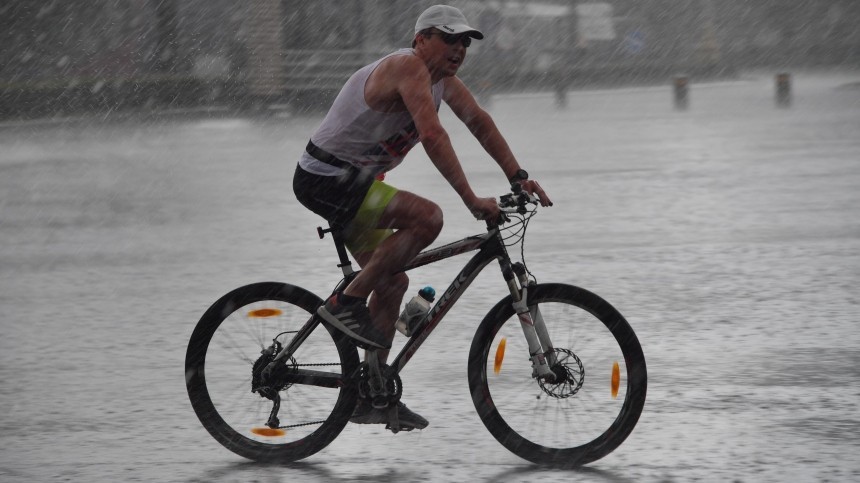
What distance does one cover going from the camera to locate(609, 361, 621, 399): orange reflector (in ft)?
15.9

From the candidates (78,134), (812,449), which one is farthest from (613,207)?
(78,134)

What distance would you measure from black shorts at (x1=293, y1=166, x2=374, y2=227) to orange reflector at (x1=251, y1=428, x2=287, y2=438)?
2.66ft

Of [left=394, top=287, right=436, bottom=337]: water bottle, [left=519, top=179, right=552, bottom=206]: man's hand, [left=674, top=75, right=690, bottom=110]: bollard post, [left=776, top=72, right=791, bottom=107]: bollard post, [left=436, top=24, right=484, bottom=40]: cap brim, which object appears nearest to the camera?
[left=436, top=24, right=484, bottom=40]: cap brim

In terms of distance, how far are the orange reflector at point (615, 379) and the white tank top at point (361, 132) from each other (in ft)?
3.47

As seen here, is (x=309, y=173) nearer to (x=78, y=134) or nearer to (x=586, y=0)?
(x=78, y=134)

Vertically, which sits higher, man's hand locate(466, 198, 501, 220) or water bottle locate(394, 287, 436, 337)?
man's hand locate(466, 198, 501, 220)

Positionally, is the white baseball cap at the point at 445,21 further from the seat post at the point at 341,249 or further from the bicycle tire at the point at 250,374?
the bicycle tire at the point at 250,374

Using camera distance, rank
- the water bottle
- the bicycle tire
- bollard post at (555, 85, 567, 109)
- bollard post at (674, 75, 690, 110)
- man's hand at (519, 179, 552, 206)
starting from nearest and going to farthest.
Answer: man's hand at (519, 179, 552, 206) → the water bottle → the bicycle tire → bollard post at (674, 75, 690, 110) → bollard post at (555, 85, 567, 109)

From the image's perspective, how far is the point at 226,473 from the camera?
195 inches

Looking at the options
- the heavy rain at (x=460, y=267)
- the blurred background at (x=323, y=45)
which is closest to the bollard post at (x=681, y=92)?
the heavy rain at (x=460, y=267)

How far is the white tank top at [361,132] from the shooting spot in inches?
191

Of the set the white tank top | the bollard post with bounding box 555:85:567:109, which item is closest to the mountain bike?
the white tank top

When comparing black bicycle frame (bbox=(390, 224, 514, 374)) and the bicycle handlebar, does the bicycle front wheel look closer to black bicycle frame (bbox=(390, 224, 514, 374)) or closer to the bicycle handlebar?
black bicycle frame (bbox=(390, 224, 514, 374))

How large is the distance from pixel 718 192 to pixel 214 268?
5.47m
